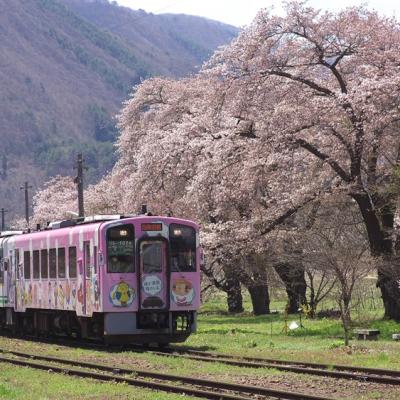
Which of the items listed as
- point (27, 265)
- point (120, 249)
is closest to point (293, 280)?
point (27, 265)

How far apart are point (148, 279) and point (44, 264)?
4.58 meters

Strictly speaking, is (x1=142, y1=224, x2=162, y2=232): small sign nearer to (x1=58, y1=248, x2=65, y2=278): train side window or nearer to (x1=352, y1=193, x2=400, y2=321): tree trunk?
(x1=58, y1=248, x2=65, y2=278): train side window

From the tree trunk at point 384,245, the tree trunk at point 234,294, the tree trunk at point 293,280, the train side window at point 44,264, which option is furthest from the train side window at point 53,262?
the tree trunk at point 234,294

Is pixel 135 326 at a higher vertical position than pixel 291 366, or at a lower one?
higher

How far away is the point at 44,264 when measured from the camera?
25.8 m

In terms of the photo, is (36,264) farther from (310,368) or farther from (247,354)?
(310,368)

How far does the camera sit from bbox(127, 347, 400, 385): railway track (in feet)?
48.5

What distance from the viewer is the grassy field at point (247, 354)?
45.6 ft

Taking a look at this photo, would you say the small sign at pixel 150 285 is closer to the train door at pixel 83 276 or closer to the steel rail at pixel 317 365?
the train door at pixel 83 276

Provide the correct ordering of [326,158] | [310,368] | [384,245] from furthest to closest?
1. [384,245]
2. [326,158]
3. [310,368]

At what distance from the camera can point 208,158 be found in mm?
32188

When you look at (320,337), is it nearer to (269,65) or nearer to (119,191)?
(269,65)

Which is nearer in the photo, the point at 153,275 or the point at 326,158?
the point at 153,275

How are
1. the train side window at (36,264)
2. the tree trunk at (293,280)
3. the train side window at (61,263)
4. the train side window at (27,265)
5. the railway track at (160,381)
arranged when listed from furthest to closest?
the tree trunk at (293,280) < the train side window at (27,265) < the train side window at (36,264) < the train side window at (61,263) < the railway track at (160,381)
